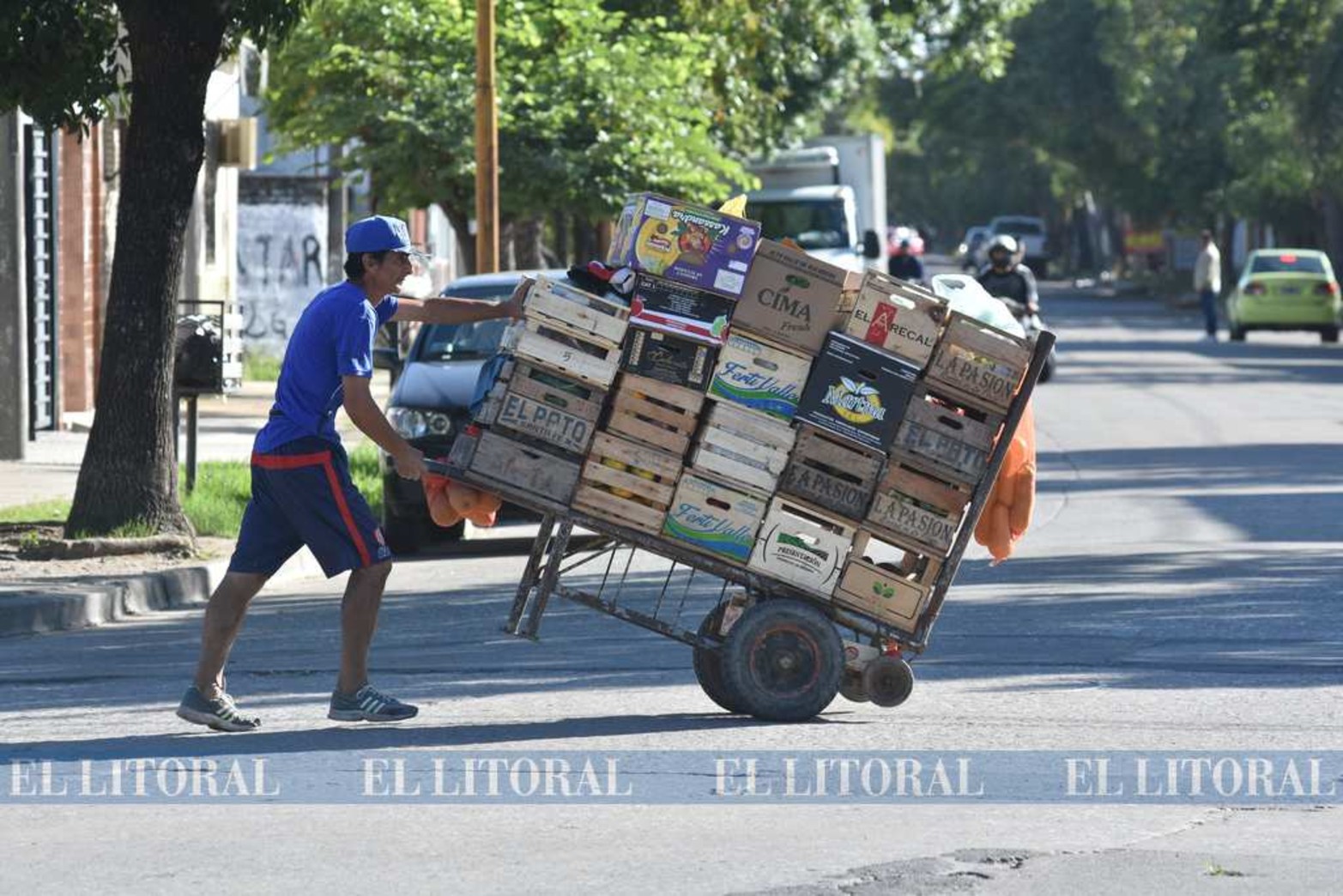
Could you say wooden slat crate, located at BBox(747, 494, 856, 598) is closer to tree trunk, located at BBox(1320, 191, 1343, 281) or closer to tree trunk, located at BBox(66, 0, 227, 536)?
tree trunk, located at BBox(66, 0, 227, 536)

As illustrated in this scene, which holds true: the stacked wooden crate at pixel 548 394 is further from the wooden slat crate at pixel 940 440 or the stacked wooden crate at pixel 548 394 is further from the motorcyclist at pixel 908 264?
the motorcyclist at pixel 908 264

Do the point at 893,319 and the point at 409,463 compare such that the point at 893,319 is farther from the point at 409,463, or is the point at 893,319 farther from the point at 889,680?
the point at 409,463

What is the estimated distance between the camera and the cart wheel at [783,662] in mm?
8984

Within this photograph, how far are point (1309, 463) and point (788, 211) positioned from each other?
16.1 m

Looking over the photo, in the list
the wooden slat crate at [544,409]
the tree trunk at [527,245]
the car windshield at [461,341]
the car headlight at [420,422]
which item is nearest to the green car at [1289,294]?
the tree trunk at [527,245]

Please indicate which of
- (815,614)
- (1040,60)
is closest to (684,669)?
(815,614)

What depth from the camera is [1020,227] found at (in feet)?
338

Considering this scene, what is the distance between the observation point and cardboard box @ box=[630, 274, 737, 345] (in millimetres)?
8773

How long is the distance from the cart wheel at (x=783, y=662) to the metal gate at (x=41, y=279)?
14.7 m

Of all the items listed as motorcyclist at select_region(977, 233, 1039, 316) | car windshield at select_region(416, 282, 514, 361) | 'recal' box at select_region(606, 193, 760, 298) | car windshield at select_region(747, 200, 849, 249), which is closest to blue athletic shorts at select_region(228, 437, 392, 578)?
'recal' box at select_region(606, 193, 760, 298)

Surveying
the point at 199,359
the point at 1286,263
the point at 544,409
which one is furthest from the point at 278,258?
the point at 544,409

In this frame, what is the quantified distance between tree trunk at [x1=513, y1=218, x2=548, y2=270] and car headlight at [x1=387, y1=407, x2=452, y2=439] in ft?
53.9

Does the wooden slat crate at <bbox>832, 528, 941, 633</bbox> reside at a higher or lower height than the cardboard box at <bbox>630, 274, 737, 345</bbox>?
lower

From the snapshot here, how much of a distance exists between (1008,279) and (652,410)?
1395cm
